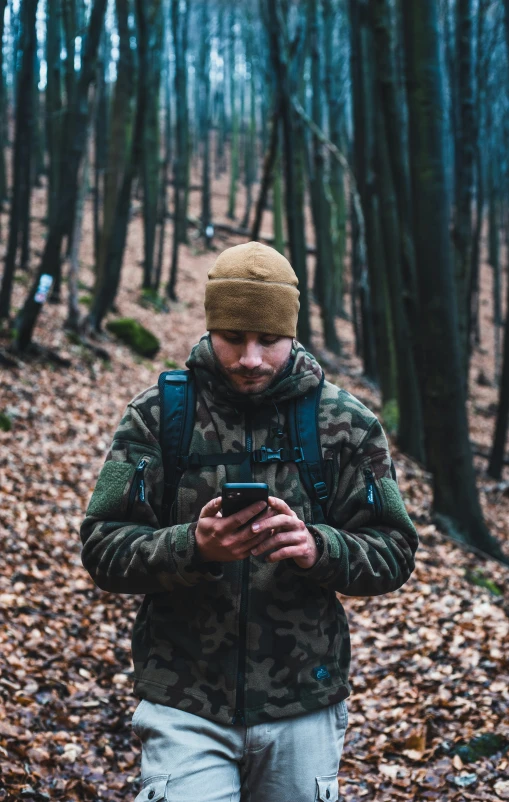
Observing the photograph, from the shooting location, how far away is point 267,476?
2150 millimetres

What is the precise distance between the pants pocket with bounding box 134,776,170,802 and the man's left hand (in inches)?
26.2

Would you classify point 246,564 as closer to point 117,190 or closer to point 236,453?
point 236,453

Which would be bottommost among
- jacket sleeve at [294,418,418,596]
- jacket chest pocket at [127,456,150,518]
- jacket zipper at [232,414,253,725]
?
jacket zipper at [232,414,253,725]

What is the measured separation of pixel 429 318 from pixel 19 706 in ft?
16.7

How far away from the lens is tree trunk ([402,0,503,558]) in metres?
7.06

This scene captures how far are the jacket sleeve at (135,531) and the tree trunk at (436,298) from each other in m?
5.66

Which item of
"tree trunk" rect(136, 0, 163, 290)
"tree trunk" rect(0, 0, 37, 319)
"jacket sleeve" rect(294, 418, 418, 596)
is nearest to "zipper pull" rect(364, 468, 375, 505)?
"jacket sleeve" rect(294, 418, 418, 596)

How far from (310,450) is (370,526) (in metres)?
0.31

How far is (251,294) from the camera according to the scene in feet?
7.17

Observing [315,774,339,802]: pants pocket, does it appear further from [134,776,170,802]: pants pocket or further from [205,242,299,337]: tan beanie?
[205,242,299,337]: tan beanie

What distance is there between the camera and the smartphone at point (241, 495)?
1.82 m

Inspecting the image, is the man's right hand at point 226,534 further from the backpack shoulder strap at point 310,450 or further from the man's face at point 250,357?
the man's face at point 250,357

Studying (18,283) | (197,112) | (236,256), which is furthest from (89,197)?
(236,256)

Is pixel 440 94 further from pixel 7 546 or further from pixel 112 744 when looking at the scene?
pixel 112 744
